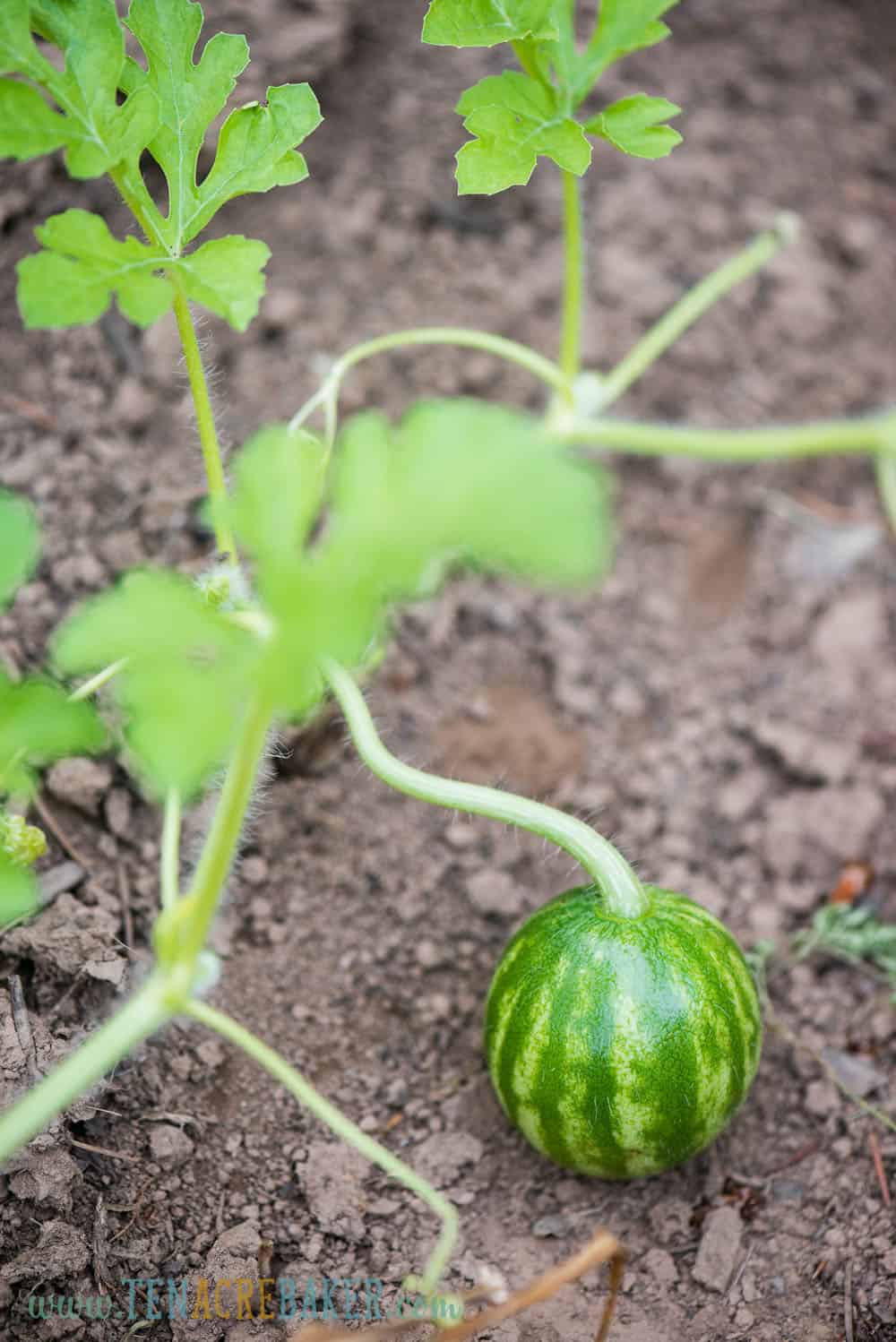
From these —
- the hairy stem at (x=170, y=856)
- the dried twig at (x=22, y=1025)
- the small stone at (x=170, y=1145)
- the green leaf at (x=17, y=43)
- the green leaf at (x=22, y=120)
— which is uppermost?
the green leaf at (x=17, y=43)

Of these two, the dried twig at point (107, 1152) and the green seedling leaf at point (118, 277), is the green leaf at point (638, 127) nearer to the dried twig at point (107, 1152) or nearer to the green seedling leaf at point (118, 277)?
the green seedling leaf at point (118, 277)

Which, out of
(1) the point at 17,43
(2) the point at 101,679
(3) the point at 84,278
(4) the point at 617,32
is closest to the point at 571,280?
(4) the point at 617,32

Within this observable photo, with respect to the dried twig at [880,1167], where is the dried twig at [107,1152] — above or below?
above

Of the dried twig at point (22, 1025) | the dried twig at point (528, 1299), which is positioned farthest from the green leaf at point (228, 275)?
the dried twig at point (528, 1299)

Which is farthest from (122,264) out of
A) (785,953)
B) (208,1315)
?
(785,953)

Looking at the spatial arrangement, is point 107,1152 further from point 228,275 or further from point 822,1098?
point 228,275

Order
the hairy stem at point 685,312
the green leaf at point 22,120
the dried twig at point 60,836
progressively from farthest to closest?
the hairy stem at point 685,312, the dried twig at point 60,836, the green leaf at point 22,120

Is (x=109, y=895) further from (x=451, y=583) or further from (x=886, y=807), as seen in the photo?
(x=886, y=807)
